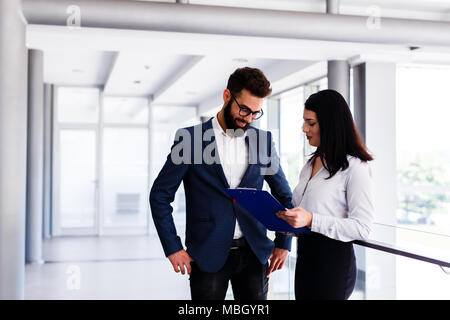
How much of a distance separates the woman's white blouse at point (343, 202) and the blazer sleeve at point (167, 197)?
0.58 metres

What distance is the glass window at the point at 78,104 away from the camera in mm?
12414

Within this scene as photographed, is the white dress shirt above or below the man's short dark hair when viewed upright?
below

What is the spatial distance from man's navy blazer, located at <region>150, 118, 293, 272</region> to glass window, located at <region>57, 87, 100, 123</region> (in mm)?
10784

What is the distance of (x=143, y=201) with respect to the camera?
13086 millimetres

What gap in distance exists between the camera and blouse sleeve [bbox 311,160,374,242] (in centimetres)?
199

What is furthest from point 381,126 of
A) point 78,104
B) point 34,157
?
point 78,104

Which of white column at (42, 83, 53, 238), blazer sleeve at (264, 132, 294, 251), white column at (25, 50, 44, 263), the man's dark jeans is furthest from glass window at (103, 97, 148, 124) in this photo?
the man's dark jeans

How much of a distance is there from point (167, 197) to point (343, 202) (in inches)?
31.0

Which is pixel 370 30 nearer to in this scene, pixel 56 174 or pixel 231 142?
pixel 231 142

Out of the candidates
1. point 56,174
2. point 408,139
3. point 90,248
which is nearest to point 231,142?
point 408,139

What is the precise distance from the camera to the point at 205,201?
7.45 ft

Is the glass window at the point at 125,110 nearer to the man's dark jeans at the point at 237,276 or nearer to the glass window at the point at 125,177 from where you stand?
the glass window at the point at 125,177

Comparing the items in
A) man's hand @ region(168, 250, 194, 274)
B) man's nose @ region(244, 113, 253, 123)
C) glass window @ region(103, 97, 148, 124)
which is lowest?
man's hand @ region(168, 250, 194, 274)

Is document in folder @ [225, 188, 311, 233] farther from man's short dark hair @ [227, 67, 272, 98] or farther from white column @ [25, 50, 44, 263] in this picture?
white column @ [25, 50, 44, 263]
